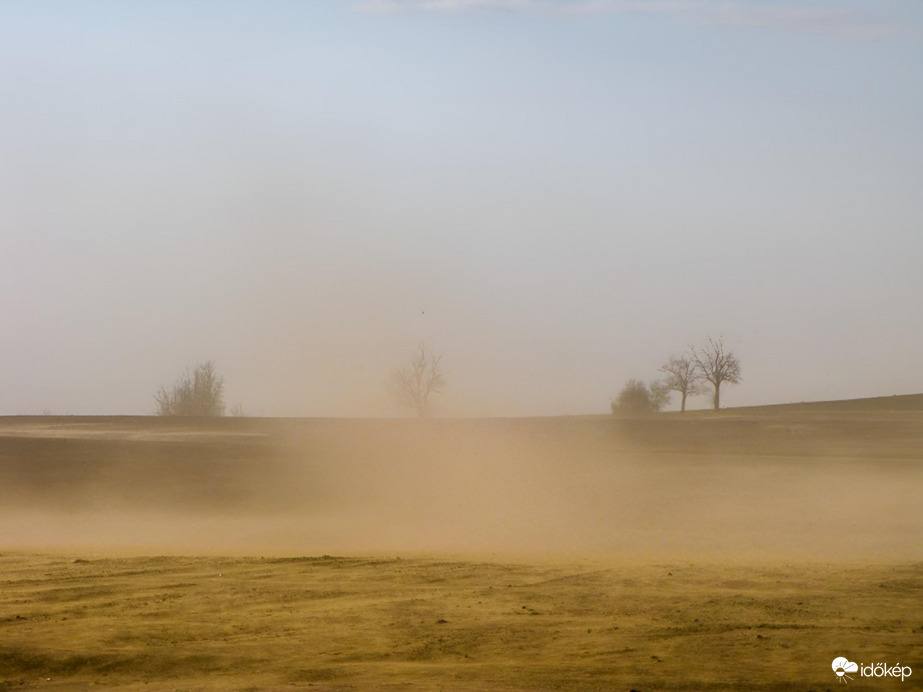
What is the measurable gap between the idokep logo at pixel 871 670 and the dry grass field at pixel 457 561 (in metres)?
0.17

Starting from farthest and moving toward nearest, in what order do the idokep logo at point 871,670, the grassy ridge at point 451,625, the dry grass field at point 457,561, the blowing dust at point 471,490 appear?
the blowing dust at point 471,490 → the dry grass field at point 457,561 → the grassy ridge at point 451,625 → the idokep logo at point 871,670

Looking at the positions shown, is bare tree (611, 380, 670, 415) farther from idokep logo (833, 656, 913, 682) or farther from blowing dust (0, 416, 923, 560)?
idokep logo (833, 656, 913, 682)

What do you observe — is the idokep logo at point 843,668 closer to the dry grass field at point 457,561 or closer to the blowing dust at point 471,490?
the dry grass field at point 457,561

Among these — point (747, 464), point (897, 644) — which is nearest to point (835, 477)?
point (747, 464)

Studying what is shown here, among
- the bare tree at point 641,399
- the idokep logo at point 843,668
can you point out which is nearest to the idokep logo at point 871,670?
the idokep logo at point 843,668

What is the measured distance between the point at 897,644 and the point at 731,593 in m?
3.03

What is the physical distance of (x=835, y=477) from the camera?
99.1 feet

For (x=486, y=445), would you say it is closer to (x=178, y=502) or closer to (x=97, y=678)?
(x=178, y=502)

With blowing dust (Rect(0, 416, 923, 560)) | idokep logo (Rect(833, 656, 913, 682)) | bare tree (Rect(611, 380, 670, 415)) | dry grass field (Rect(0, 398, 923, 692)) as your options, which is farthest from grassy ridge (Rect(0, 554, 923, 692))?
bare tree (Rect(611, 380, 670, 415))

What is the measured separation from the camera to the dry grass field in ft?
29.4

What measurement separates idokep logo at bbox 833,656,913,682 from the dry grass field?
0.17m

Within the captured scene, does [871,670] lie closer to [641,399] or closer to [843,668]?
[843,668]

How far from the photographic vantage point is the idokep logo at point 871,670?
26.9ft

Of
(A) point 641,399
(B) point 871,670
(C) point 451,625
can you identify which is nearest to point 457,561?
(C) point 451,625
